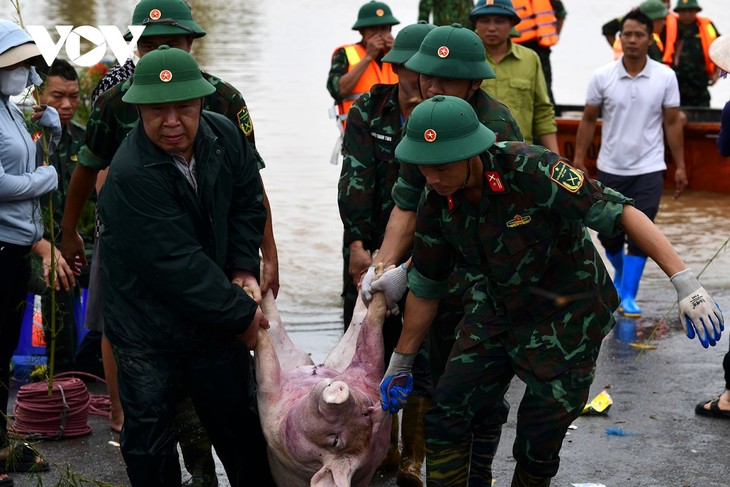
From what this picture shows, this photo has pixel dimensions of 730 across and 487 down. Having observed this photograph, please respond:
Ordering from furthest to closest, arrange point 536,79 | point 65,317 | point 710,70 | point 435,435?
point 710,70, point 536,79, point 65,317, point 435,435

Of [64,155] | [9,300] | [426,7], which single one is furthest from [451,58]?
[426,7]

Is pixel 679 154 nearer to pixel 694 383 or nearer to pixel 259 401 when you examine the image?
pixel 694 383

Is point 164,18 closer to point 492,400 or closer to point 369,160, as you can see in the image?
point 369,160

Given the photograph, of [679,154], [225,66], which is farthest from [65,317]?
[225,66]

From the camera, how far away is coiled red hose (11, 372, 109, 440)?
20.8 ft

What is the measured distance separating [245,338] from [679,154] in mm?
5223

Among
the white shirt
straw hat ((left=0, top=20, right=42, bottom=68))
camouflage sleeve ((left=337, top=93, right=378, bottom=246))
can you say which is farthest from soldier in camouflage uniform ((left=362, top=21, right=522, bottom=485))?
the white shirt

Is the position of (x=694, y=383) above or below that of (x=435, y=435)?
below

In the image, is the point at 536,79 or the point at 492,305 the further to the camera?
the point at 536,79

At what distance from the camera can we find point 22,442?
5.81 meters

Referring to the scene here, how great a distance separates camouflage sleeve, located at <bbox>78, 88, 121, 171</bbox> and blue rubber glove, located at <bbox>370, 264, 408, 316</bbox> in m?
1.44

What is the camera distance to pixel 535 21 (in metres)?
11.6

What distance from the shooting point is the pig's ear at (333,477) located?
15.8ft

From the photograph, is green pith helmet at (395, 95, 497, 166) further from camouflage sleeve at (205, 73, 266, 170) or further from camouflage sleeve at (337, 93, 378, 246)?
camouflage sleeve at (205, 73, 266, 170)
